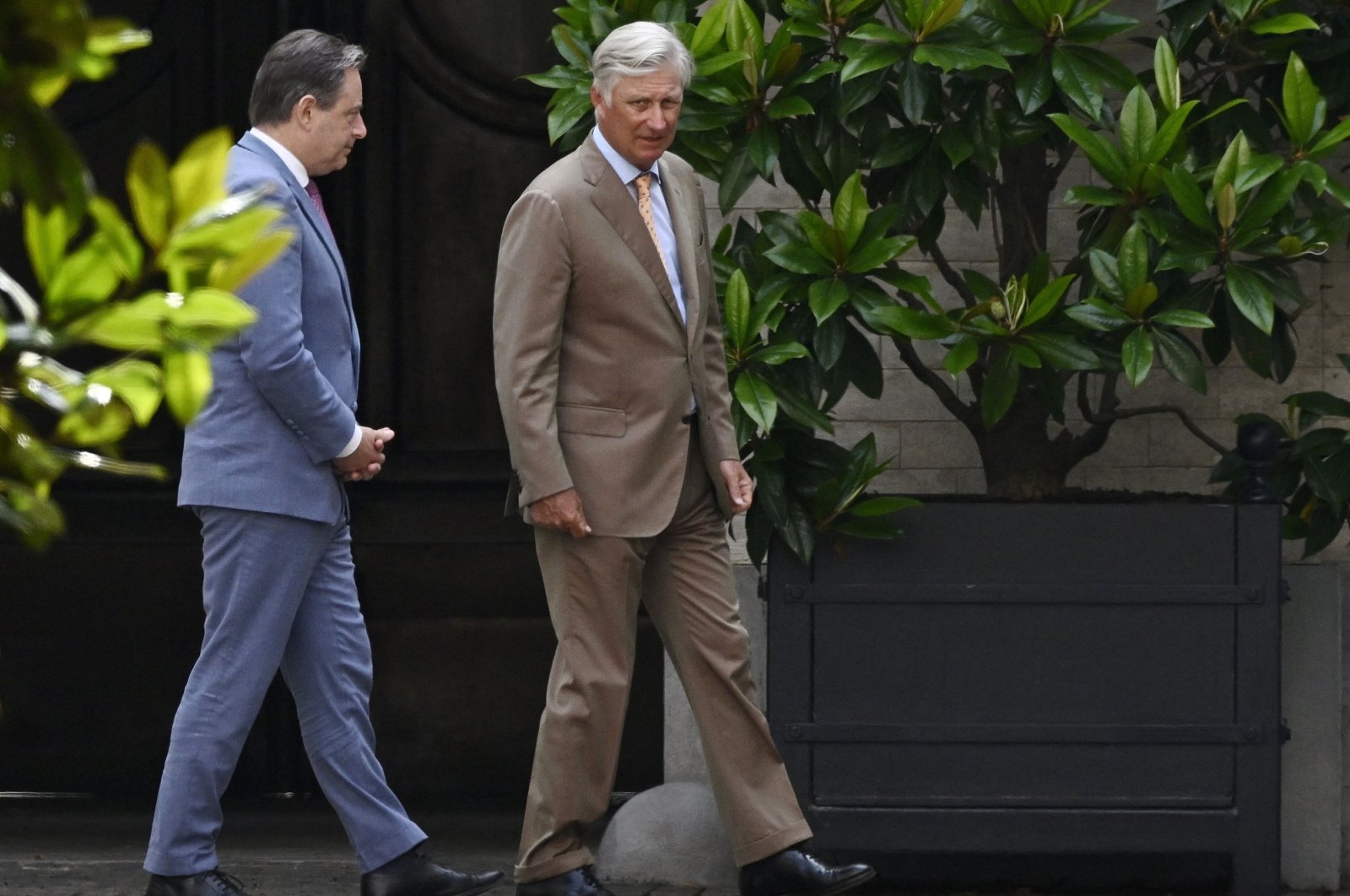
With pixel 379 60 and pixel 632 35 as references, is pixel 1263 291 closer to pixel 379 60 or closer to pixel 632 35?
pixel 632 35

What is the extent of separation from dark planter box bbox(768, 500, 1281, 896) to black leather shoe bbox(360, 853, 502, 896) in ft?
2.77

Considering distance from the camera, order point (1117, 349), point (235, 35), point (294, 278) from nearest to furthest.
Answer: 1. point (294, 278)
2. point (1117, 349)
3. point (235, 35)

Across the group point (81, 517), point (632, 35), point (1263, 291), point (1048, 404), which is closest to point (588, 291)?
point (632, 35)

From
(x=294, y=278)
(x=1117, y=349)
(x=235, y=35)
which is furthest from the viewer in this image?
(x=235, y=35)

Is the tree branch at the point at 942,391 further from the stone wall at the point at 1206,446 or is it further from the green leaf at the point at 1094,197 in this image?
the green leaf at the point at 1094,197

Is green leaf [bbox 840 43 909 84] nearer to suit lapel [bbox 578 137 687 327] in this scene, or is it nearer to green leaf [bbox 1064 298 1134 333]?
suit lapel [bbox 578 137 687 327]

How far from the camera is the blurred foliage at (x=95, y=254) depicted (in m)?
1.12

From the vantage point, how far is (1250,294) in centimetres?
431

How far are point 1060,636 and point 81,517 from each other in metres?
3.01

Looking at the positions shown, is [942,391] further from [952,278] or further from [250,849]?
[250,849]

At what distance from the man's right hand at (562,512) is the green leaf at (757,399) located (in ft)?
1.43

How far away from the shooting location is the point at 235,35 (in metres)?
6.03

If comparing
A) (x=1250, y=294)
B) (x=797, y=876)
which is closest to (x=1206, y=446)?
(x=1250, y=294)

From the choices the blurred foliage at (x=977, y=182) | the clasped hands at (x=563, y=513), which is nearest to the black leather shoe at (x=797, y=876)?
the blurred foliage at (x=977, y=182)
